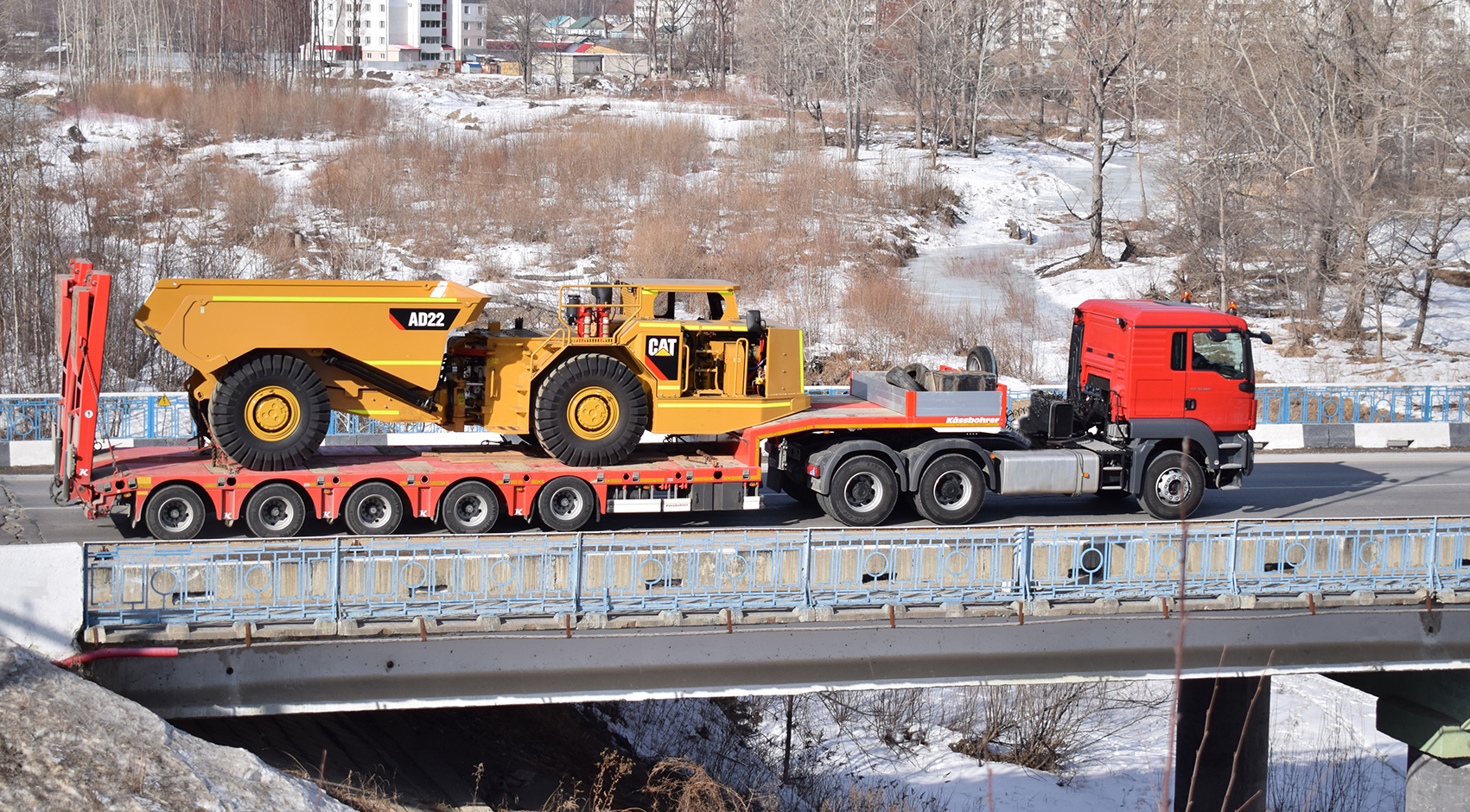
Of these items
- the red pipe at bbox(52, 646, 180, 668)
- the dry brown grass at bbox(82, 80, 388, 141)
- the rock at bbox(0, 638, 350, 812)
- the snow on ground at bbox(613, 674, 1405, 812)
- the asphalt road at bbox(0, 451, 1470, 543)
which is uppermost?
the dry brown grass at bbox(82, 80, 388, 141)

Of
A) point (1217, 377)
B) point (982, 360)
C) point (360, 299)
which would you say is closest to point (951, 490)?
point (982, 360)

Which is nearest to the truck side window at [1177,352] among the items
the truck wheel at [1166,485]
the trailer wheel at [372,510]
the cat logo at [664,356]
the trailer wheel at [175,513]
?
the truck wheel at [1166,485]

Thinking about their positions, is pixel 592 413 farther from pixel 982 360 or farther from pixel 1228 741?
pixel 1228 741

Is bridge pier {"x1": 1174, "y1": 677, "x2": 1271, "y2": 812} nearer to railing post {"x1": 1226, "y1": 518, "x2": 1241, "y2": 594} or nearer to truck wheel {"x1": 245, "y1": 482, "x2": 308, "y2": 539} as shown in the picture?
railing post {"x1": 1226, "y1": 518, "x2": 1241, "y2": 594}

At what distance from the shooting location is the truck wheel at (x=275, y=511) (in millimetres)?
12789

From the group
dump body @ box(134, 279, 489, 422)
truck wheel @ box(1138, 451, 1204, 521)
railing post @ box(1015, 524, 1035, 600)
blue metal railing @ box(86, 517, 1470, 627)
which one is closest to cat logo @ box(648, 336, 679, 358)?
dump body @ box(134, 279, 489, 422)

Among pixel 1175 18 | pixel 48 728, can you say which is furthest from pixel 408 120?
pixel 48 728

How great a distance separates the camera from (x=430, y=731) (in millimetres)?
13484

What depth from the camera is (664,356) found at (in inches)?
555

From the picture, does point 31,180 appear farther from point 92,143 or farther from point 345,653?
point 345,653

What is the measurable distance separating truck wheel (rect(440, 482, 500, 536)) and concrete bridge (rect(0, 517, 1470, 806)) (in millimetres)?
1649

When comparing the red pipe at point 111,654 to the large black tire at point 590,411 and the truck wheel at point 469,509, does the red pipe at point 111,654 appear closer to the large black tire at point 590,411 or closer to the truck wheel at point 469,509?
the truck wheel at point 469,509

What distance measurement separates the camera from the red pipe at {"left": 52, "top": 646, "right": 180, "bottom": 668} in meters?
9.53

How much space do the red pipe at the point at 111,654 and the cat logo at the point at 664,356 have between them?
6262 mm
